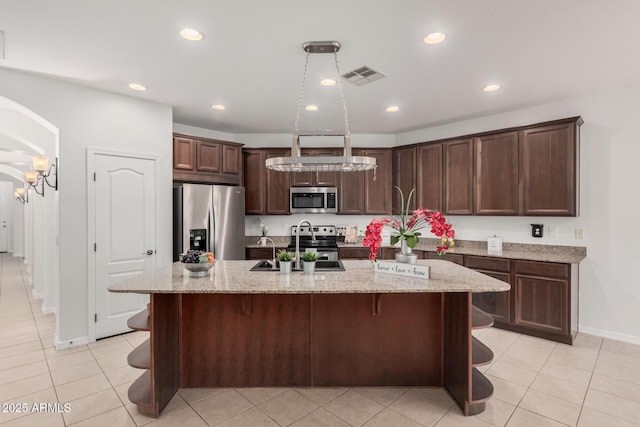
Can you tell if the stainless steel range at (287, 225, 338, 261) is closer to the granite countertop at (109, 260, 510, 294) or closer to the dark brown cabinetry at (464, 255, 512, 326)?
the dark brown cabinetry at (464, 255, 512, 326)

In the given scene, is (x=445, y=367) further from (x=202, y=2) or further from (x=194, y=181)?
(x=194, y=181)

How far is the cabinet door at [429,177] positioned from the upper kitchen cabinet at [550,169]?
1.09 metres

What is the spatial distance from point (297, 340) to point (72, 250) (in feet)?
8.66

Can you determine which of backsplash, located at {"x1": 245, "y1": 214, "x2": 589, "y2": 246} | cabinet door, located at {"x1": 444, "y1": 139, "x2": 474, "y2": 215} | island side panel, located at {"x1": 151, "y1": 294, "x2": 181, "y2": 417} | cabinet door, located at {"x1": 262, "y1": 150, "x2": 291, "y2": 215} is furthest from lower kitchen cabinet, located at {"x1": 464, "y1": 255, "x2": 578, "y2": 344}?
island side panel, located at {"x1": 151, "y1": 294, "x2": 181, "y2": 417}

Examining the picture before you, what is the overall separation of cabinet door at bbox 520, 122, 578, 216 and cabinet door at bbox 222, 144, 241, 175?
13.0 ft

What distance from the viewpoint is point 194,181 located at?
15.0ft

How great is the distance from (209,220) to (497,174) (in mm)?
3904

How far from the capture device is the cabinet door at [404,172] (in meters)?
5.09

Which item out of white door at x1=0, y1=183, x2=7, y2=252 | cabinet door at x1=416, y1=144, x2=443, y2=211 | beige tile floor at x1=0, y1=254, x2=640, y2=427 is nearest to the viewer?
beige tile floor at x1=0, y1=254, x2=640, y2=427

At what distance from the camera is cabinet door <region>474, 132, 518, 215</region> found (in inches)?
161

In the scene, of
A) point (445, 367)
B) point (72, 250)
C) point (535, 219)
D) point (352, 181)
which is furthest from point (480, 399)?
point (72, 250)

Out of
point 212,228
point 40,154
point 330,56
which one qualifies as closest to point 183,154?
point 212,228

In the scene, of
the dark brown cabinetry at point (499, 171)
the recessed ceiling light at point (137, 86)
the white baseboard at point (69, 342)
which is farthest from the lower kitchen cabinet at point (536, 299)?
the white baseboard at point (69, 342)

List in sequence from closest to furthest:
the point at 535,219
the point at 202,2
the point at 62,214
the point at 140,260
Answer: the point at 202,2 → the point at 62,214 → the point at 140,260 → the point at 535,219
